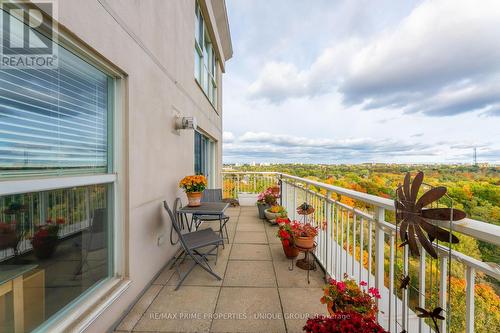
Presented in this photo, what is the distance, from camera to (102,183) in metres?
1.74

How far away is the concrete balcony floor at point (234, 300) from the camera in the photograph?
69.3 inches

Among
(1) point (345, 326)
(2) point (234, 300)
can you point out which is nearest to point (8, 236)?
(2) point (234, 300)

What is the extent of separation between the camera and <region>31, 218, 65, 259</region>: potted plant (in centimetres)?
123

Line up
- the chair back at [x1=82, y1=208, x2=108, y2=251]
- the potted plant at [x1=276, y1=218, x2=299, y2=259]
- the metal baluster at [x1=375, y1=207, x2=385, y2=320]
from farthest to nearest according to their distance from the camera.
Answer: the potted plant at [x1=276, y1=218, x2=299, y2=259] < the chair back at [x1=82, y1=208, x2=108, y2=251] < the metal baluster at [x1=375, y1=207, x2=385, y2=320]

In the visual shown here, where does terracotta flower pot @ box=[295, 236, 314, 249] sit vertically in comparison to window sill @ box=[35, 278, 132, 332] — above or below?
above

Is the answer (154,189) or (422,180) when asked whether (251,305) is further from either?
Answer: (422,180)

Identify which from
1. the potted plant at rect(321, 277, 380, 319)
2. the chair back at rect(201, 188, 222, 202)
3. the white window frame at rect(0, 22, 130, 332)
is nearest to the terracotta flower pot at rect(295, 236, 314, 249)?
the potted plant at rect(321, 277, 380, 319)

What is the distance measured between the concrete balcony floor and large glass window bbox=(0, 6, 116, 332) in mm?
638

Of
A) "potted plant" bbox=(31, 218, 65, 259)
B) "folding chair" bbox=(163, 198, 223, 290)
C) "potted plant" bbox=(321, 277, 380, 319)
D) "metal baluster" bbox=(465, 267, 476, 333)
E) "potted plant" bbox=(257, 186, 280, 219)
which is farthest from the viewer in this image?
"potted plant" bbox=(257, 186, 280, 219)

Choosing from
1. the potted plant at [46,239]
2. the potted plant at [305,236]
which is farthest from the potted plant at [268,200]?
the potted plant at [46,239]

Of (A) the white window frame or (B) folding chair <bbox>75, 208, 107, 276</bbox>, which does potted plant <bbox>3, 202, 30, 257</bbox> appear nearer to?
(A) the white window frame

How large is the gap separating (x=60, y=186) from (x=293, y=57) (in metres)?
8.38

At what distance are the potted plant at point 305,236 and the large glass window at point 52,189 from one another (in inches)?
81.9
